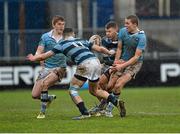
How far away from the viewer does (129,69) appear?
16953mm

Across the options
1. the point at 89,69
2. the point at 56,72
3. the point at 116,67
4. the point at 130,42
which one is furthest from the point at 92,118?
the point at 130,42

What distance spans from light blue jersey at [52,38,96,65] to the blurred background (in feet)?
39.8

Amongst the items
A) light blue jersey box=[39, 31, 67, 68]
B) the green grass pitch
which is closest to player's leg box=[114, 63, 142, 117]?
the green grass pitch

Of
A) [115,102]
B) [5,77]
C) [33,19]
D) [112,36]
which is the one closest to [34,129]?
[115,102]

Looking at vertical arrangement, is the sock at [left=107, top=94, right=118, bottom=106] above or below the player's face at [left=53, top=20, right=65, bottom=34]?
below

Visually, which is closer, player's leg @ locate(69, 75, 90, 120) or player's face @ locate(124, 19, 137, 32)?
player's leg @ locate(69, 75, 90, 120)

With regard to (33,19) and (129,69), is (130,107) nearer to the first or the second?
(129,69)

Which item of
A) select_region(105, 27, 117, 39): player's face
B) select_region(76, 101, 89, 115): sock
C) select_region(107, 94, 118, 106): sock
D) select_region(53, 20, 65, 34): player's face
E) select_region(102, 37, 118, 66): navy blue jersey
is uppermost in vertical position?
select_region(53, 20, 65, 34): player's face

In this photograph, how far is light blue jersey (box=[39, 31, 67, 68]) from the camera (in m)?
17.1

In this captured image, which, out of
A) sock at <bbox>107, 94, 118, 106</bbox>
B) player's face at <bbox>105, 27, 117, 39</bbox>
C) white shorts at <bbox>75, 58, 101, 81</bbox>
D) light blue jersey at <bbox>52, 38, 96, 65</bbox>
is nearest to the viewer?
light blue jersey at <bbox>52, 38, 96, 65</bbox>

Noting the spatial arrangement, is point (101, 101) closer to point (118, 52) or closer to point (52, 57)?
point (118, 52)

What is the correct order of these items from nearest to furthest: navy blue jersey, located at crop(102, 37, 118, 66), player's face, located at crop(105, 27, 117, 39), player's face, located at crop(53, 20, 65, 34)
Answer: player's face, located at crop(53, 20, 65, 34), player's face, located at crop(105, 27, 117, 39), navy blue jersey, located at crop(102, 37, 118, 66)

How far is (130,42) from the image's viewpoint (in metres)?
16.8

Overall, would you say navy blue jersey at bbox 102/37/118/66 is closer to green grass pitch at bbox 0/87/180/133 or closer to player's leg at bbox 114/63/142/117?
player's leg at bbox 114/63/142/117
